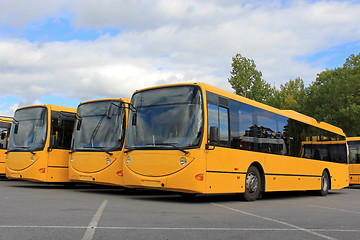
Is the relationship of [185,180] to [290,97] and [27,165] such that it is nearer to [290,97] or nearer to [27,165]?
[27,165]

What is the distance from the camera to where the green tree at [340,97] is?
3956cm

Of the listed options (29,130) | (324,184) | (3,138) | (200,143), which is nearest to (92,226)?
(200,143)

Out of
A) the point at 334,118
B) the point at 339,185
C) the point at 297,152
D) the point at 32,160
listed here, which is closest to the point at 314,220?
the point at 297,152

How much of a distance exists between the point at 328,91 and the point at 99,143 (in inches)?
1314

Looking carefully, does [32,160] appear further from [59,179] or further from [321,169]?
[321,169]

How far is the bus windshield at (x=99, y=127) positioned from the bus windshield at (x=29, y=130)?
1605mm

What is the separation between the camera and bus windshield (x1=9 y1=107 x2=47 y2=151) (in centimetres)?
1553

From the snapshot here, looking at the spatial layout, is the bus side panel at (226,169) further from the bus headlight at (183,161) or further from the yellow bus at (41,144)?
→ the yellow bus at (41,144)

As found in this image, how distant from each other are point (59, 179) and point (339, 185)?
12.5 metres

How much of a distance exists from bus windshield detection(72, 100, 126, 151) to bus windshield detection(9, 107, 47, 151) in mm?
1605

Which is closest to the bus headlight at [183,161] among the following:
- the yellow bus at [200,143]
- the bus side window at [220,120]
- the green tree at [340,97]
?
the yellow bus at [200,143]

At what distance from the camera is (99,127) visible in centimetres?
1411

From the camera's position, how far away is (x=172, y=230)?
6.34 m

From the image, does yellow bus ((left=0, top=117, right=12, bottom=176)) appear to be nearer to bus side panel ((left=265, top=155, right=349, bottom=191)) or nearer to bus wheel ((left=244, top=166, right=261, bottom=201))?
bus wheel ((left=244, top=166, right=261, bottom=201))
